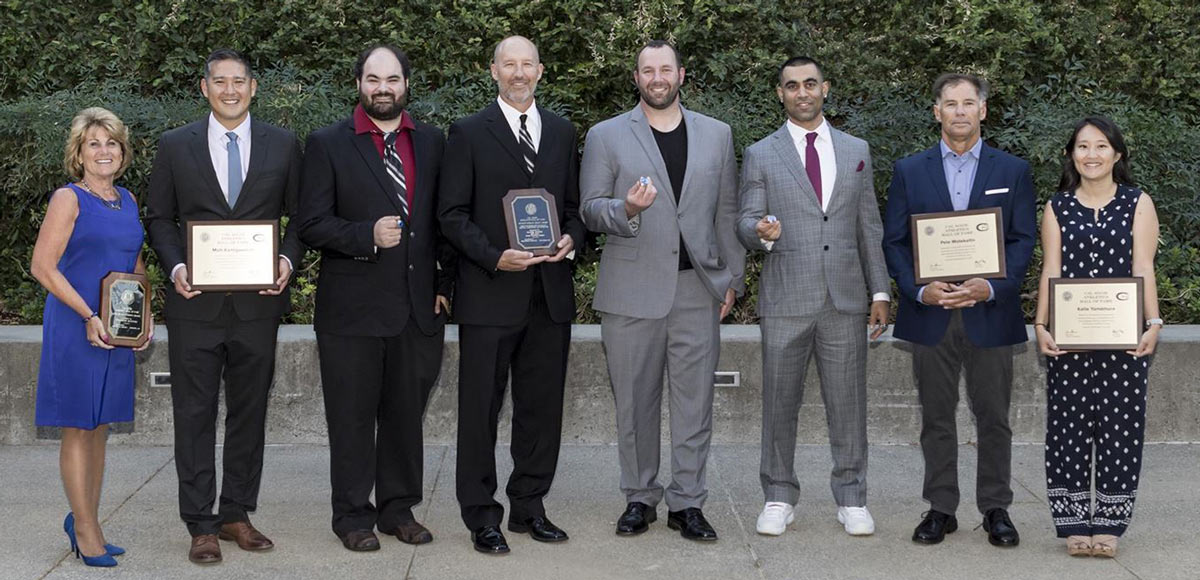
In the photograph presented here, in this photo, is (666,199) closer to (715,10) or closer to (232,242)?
(232,242)

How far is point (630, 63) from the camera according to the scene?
997cm

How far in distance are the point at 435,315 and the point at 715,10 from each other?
4938 mm

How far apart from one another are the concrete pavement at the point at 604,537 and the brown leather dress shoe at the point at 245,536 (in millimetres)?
46

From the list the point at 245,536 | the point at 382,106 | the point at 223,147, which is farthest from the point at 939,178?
the point at 245,536

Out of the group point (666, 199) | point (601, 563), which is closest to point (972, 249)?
point (666, 199)

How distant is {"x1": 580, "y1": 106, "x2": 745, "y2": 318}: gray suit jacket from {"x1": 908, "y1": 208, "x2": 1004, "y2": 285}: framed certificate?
34.6 inches

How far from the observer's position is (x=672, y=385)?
624cm

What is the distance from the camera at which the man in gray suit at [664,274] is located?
19.8 feet

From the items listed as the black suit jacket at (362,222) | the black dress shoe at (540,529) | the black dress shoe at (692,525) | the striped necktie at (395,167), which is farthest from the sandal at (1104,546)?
the striped necktie at (395,167)

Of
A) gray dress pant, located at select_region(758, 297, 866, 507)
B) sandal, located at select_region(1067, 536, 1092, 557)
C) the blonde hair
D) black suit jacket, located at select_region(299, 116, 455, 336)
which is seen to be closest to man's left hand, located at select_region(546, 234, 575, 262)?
black suit jacket, located at select_region(299, 116, 455, 336)

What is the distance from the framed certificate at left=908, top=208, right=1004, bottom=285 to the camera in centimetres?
578

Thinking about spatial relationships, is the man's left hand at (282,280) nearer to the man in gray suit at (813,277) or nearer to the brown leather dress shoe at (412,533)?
the brown leather dress shoe at (412,533)

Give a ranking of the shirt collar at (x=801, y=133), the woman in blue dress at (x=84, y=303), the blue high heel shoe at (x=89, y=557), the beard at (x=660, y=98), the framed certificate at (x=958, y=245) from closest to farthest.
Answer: the woman in blue dress at (x=84, y=303)
the blue high heel shoe at (x=89, y=557)
the framed certificate at (x=958, y=245)
the beard at (x=660, y=98)
the shirt collar at (x=801, y=133)

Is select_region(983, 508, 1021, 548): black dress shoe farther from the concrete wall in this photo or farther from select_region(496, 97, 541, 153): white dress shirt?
select_region(496, 97, 541, 153): white dress shirt
